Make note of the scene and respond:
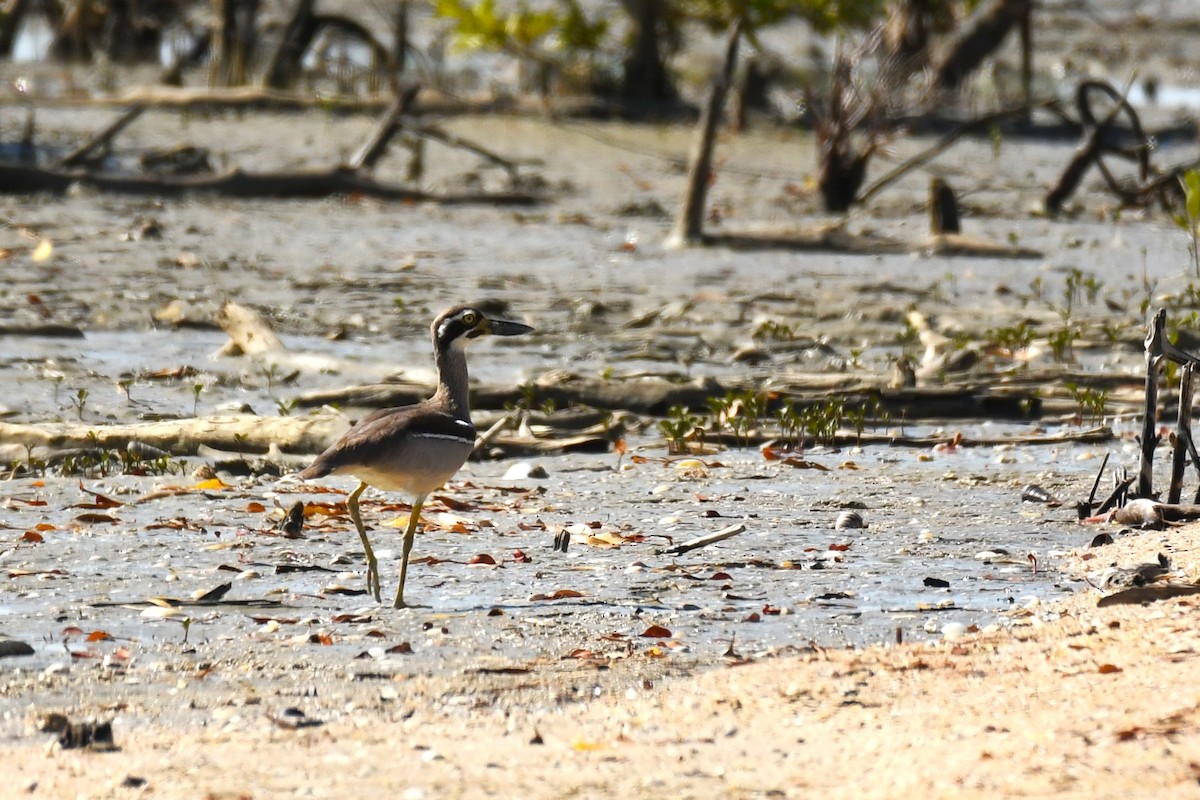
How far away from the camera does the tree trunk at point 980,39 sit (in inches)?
957

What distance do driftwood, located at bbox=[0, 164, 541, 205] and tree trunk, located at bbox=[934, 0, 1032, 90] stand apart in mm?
8358

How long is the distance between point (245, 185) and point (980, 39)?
11.3m

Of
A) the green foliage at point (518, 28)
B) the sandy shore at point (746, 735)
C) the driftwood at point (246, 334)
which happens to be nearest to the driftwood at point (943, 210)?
the driftwood at point (246, 334)

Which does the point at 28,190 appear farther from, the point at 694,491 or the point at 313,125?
the point at 694,491

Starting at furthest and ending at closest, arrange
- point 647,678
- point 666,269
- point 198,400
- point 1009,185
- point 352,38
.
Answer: point 352,38
point 1009,185
point 666,269
point 198,400
point 647,678

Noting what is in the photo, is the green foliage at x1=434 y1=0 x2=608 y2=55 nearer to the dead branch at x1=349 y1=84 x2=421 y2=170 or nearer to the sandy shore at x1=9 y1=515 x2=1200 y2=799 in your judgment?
the dead branch at x1=349 y1=84 x2=421 y2=170

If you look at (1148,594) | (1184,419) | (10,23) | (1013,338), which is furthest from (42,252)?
(10,23)

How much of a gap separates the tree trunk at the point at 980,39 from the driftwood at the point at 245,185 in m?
8.36

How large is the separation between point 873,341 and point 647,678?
21.9ft

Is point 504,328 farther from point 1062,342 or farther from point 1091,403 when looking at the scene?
point 1062,342

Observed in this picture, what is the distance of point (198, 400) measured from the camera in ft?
31.4

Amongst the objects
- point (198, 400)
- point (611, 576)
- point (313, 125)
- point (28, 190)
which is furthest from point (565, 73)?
point (611, 576)

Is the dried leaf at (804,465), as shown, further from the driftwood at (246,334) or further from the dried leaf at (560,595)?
the driftwood at (246,334)

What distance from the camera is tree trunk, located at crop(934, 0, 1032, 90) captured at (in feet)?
79.7
